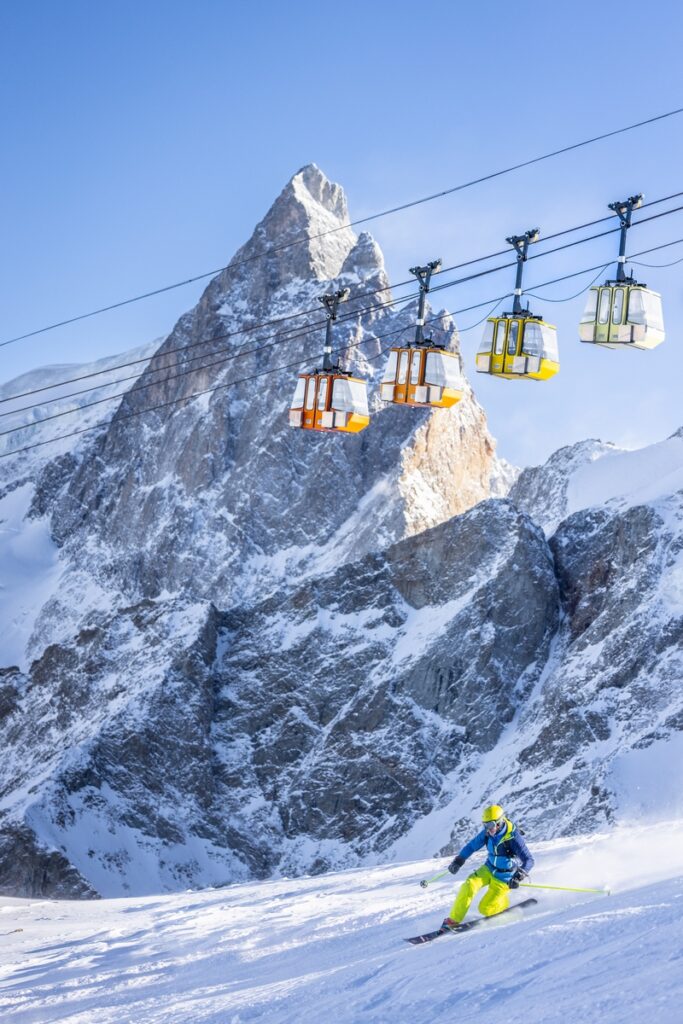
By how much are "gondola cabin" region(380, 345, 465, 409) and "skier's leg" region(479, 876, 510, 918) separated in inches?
407

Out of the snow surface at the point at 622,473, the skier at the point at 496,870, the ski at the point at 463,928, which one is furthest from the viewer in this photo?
the snow surface at the point at 622,473

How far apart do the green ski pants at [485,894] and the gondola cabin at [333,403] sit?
10932 millimetres

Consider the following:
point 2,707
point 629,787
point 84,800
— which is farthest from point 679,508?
point 2,707

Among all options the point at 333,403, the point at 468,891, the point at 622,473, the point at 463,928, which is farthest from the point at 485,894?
the point at 622,473

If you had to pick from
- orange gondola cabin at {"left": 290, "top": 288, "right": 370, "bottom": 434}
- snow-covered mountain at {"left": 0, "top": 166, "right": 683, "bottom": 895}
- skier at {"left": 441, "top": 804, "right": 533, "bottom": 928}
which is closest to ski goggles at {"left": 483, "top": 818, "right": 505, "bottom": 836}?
skier at {"left": 441, "top": 804, "right": 533, "bottom": 928}

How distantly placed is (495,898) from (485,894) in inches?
5.5

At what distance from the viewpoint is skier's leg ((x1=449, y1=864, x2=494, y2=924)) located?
22188mm

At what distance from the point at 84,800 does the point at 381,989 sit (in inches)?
4402

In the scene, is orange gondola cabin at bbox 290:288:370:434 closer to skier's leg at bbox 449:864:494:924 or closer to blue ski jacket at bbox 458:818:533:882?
blue ski jacket at bbox 458:818:533:882

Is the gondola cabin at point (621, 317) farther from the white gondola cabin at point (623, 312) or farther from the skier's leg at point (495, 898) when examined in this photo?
the skier's leg at point (495, 898)

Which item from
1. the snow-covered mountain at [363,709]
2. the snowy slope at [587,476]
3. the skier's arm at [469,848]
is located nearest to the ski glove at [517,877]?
the skier's arm at [469,848]

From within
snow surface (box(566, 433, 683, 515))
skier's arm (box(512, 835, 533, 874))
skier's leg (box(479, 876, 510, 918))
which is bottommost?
skier's leg (box(479, 876, 510, 918))

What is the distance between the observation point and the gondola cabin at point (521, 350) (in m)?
29.9

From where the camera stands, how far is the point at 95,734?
5241 inches
